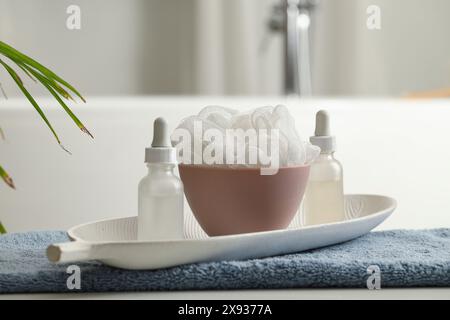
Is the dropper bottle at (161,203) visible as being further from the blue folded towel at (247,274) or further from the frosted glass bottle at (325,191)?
the frosted glass bottle at (325,191)

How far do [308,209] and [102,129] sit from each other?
82 centimetres

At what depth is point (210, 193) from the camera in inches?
27.0

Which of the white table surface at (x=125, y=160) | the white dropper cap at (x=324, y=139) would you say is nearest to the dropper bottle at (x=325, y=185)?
the white dropper cap at (x=324, y=139)

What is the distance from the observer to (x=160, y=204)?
64 centimetres

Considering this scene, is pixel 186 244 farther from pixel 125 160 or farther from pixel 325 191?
pixel 125 160

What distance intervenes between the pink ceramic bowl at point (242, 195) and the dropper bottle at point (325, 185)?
2.0 inches

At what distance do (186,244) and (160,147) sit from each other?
0.10 m

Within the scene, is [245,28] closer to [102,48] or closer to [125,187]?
[102,48]

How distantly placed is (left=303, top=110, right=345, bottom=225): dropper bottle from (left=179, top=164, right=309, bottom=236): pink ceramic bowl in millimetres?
50

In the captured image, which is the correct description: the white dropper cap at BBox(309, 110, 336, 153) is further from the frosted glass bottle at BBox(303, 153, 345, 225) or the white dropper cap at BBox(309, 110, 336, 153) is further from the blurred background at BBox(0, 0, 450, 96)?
the blurred background at BBox(0, 0, 450, 96)

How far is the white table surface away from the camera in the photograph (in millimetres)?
1464

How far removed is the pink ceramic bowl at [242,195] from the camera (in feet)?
2.21

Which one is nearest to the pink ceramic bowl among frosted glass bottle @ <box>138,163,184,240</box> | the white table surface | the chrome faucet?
frosted glass bottle @ <box>138,163,184,240</box>
